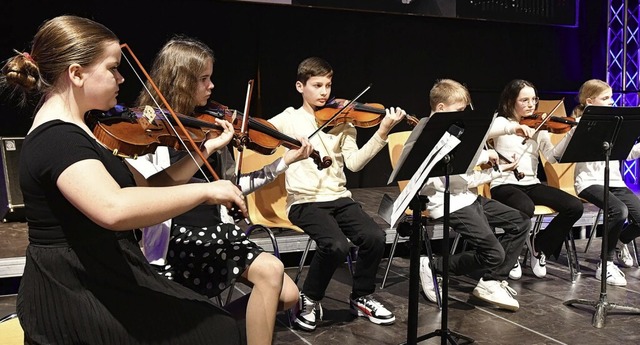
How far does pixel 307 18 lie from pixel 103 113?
3.87 metres

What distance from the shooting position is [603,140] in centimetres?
332

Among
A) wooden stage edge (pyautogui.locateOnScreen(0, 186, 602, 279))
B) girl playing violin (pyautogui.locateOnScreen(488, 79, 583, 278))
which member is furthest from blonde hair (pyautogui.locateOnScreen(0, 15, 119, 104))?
girl playing violin (pyautogui.locateOnScreen(488, 79, 583, 278))

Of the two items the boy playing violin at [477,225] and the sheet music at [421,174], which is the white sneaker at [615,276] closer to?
the boy playing violin at [477,225]

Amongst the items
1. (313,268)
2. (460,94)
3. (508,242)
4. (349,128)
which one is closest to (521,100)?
(460,94)

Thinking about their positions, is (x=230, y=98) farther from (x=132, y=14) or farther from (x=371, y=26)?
(x=371, y=26)

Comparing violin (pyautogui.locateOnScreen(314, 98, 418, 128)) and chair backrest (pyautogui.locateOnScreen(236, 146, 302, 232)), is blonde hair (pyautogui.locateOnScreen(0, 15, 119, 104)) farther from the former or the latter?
chair backrest (pyautogui.locateOnScreen(236, 146, 302, 232))

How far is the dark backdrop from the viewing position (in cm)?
509

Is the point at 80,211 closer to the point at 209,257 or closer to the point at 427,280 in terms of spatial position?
the point at 209,257

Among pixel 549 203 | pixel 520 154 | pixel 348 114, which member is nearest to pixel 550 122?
pixel 520 154

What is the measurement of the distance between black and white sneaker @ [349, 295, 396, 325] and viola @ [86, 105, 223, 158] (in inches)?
54.0

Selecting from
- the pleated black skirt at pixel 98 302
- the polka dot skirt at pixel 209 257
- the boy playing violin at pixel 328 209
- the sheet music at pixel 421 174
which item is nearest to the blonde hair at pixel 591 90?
the boy playing violin at pixel 328 209

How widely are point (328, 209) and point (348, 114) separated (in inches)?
22.0

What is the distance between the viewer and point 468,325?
10.5ft

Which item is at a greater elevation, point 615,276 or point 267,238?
point 267,238
